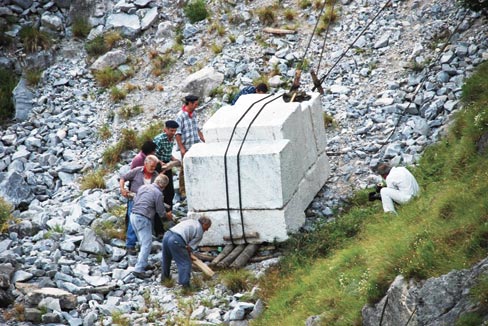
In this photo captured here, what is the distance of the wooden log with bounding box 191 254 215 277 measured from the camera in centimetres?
1446

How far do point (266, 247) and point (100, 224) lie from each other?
2906 millimetres

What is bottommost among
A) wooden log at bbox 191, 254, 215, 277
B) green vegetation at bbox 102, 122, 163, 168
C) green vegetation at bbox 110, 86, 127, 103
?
wooden log at bbox 191, 254, 215, 277

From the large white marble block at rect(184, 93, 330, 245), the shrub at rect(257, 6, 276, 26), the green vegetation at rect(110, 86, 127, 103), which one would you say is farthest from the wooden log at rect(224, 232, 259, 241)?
the shrub at rect(257, 6, 276, 26)

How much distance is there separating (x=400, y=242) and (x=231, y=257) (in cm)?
371

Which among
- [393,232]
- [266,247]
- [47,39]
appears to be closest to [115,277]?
[266,247]

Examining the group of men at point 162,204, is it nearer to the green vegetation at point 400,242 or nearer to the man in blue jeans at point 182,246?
the man in blue jeans at point 182,246

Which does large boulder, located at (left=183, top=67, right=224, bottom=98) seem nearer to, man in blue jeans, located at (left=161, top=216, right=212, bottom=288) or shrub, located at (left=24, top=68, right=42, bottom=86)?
shrub, located at (left=24, top=68, right=42, bottom=86)

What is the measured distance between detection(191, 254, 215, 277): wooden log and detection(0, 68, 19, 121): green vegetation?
836 centimetres

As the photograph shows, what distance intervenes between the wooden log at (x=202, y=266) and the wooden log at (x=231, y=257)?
0.79ft

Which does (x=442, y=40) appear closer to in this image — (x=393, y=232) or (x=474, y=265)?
(x=393, y=232)

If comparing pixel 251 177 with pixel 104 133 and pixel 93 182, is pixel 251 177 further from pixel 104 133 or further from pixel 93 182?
pixel 104 133

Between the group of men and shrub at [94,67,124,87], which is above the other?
shrub at [94,67,124,87]

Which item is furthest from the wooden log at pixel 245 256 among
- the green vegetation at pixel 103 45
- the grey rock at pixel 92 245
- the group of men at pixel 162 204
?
the green vegetation at pixel 103 45

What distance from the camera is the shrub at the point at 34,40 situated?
22969 millimetres
